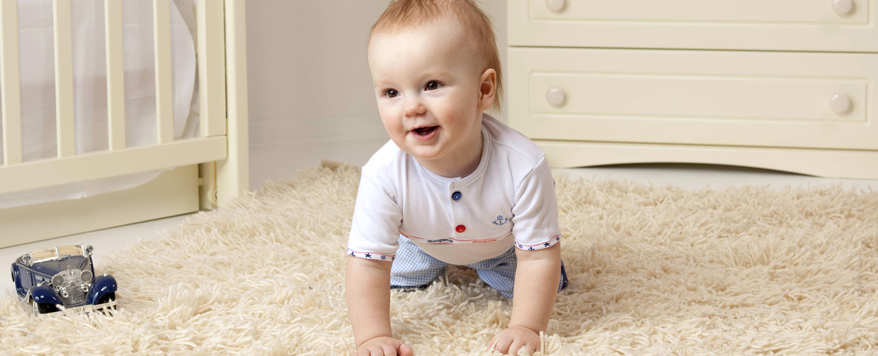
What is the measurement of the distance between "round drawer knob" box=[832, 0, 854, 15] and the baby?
111 cm

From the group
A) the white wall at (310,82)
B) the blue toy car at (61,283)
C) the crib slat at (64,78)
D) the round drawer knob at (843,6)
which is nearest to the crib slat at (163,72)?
the crib slat at (64,78)

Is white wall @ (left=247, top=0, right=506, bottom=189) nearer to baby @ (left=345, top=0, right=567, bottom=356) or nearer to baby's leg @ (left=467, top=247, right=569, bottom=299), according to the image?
baby's leg @ (left=467, top=247, right=569, bottom=299)

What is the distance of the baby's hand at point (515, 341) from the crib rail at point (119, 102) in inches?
30.8

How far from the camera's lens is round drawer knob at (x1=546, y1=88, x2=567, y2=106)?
181cm

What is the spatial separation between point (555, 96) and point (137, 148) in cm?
93

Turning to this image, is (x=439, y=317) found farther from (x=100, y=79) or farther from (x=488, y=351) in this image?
(x=100, y=79)

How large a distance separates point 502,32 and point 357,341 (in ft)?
5.78

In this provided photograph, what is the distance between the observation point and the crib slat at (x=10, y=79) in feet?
3.69

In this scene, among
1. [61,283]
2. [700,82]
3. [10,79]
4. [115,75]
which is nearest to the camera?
[61,283]

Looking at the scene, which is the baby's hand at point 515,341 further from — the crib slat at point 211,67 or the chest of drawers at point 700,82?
the chest of drawers at point 700,82

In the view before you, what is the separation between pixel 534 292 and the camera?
807 mm

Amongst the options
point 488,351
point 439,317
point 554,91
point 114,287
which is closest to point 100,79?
point 114,287

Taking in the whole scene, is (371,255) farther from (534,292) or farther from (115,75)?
(115,75)

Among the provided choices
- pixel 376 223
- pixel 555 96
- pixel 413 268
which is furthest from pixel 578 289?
pixel 555 96
